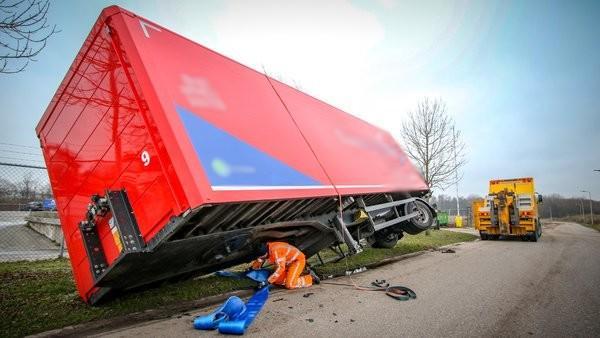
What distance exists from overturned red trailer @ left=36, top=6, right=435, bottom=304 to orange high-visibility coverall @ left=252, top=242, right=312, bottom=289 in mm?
190

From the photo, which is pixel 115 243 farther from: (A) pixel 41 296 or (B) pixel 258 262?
(B) pixel 258 262

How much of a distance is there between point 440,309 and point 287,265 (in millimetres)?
1980

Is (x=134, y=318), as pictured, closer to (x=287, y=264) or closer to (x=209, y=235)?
(x=209, y=235)

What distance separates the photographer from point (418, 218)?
23.5 ft

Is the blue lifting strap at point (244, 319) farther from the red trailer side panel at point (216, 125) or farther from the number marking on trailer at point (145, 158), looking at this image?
the number marking on trailer at point (145, 158)

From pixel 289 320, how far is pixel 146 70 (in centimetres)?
273

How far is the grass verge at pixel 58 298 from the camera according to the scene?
10.4 feet

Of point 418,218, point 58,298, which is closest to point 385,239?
point 418,218

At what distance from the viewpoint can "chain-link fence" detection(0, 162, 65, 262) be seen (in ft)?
23.6

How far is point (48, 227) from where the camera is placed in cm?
1189

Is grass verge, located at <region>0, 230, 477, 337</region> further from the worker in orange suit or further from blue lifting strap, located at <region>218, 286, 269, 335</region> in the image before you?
blue lifting strap, located at <region>218, 286, 269, 335</region>

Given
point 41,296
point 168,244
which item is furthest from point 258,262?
point 41,296

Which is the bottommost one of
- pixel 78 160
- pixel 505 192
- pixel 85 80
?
pixel 505 192

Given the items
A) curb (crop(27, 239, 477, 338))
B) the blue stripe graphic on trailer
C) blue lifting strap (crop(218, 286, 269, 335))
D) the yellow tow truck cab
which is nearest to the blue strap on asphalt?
blue lifting strap (crop(218, 286, 269, 335))
